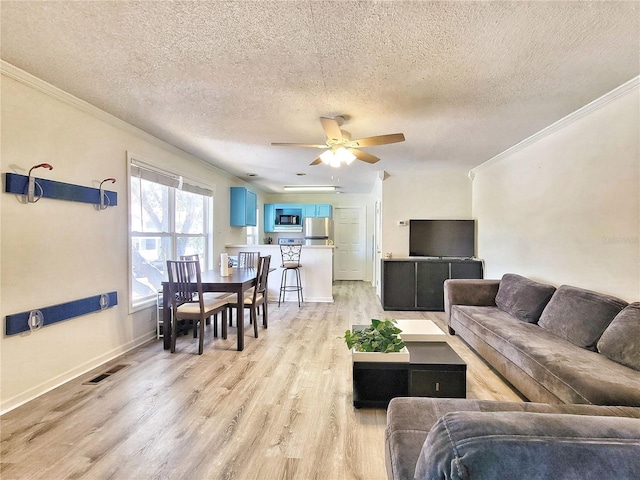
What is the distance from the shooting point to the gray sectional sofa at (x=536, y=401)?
68 centimetres

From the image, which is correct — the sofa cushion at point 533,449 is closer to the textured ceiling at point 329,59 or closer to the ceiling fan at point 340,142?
the textured ceiling at point 329,59

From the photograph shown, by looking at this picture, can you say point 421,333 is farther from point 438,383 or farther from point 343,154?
point 343,154

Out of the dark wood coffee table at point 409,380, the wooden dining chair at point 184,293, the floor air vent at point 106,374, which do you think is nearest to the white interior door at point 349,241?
the wooden dining chair at point 184,293

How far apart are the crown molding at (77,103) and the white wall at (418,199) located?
3541mm

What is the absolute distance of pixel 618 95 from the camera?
7.98 feet

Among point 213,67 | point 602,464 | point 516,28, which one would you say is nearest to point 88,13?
point 213,67

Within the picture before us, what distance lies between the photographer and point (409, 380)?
2193 millimetres

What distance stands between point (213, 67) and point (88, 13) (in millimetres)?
704

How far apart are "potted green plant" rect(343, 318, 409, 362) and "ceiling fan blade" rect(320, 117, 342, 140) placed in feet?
5.45

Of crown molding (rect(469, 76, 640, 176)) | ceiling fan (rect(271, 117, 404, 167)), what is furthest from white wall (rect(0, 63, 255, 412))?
crown molding (rect(469, 76, 640, 176))

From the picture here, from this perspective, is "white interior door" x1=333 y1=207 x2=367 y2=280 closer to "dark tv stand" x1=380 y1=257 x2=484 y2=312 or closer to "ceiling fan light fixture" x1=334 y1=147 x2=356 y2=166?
"dark tv stand" x1=380 y1=257 x2=484 y2=312

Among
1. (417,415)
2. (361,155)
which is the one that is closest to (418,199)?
(361,155)

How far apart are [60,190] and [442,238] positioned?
17.0ft

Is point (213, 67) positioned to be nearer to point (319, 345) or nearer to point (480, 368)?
point (319, 345)
